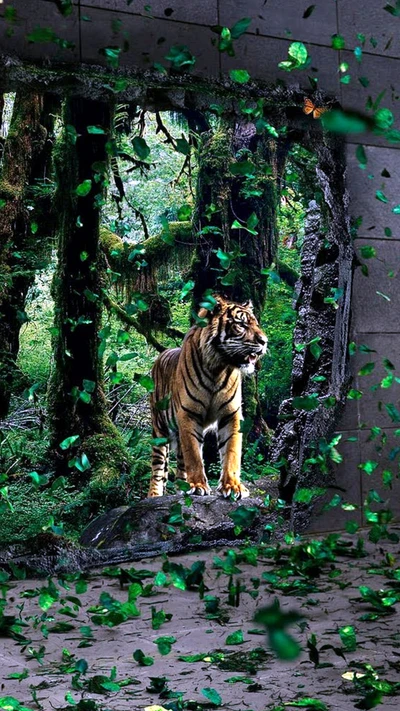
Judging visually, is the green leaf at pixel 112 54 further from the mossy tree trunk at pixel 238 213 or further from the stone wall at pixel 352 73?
the mossy tree trunk at pixel 238 213

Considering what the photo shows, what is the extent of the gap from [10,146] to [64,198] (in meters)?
0.61

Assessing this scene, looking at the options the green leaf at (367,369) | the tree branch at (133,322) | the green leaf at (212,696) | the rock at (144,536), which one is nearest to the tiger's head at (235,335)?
the rock at (144,536)

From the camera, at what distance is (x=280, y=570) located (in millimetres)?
3934

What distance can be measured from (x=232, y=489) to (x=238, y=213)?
139 inches

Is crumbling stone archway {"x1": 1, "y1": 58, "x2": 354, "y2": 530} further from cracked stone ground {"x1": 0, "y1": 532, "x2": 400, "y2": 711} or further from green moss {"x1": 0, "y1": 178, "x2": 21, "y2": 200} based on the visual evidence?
green moss {"x1": 0, "y1": 178, "x2": 21, "y2": 200}

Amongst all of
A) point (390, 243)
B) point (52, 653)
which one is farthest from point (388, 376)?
point (52, 653)

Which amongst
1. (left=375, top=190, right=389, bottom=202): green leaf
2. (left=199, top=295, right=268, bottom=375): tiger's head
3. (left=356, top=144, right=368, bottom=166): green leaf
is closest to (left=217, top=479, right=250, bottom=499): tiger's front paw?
(left=199, top=295, right=268, bottom=375): tiger's head

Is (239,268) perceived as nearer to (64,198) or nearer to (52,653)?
(64,198)

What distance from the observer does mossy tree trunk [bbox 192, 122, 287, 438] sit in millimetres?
7777

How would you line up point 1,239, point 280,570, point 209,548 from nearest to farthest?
point 280,570 → point 209,548 → point 1,239

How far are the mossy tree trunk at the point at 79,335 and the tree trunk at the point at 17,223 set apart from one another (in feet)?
0.81

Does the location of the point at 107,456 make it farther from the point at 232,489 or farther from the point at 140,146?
the point at 140,146

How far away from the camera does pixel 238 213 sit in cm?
793

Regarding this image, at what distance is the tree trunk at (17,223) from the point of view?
241 inches
